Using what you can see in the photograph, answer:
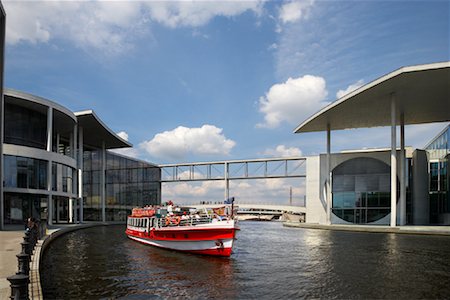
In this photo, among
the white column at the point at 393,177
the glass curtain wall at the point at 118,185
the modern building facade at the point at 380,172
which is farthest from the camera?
the glass curtain wall at the point at 118,185

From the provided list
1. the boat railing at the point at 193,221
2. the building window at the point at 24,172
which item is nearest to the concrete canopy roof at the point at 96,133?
the building window at the point at 24,172

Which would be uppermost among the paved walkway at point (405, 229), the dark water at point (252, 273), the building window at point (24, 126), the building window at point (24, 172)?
the building window at point (24, 126)

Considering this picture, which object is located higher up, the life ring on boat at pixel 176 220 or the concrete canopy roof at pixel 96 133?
the concrete canopy roof at pixel 96 133

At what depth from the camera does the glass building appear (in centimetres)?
5584

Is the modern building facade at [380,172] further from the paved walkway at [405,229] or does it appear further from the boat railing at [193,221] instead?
the boat railing at [193,221]

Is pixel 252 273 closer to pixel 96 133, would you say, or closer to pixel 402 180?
pixel 402 180

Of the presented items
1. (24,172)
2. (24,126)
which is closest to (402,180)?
(24,172)

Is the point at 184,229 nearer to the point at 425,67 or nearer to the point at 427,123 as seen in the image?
the point at 425,67

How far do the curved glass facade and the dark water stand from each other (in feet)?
92.2

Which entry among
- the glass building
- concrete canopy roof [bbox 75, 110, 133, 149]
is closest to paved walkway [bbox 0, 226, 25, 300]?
concrete canopy roof [bbox 75, 110, 133, 149]

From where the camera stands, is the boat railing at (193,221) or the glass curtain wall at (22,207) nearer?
the boat railing at (193,221)

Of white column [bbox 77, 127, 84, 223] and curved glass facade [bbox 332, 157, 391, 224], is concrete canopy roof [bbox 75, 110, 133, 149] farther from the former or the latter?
curved glass facade [bbox 332, 157, 391, 224]

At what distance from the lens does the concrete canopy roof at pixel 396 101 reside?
4128 centimetres

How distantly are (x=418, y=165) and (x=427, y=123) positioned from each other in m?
9.01
